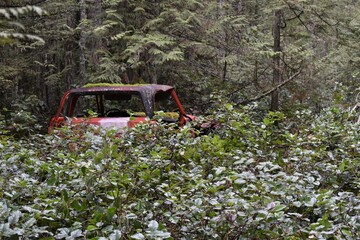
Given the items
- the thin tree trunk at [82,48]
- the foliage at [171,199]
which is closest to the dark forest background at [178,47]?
the thin tree trunk at [82,48]

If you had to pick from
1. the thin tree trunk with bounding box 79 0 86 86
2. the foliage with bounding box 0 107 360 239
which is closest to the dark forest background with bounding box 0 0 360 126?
the thin tree trunk with bounding box 79 0 86 86

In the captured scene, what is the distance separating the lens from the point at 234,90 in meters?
16.4

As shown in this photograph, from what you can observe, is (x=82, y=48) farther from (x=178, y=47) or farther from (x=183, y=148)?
(x=183, y=148)

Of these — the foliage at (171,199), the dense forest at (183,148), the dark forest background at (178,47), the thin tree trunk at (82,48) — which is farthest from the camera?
the thin tree trunk at (82,48)

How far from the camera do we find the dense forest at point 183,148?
282cm

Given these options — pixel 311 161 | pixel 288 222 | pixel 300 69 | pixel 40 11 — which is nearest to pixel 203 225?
pixel 288 222

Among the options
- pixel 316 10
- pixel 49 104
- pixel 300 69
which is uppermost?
pixel 316 10

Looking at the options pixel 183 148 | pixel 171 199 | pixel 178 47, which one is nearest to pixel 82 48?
pixel 178 47

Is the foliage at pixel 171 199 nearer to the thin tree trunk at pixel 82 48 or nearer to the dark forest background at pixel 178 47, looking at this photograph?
the dark forest background at pixel 178 47

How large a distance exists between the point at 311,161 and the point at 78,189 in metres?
2.57

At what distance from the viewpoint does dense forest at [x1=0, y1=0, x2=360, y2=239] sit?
111 inches

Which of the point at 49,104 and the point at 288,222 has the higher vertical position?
the point at 288,222

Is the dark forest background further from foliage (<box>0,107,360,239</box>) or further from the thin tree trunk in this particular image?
foliage (<box>0,107,360,239</box>)

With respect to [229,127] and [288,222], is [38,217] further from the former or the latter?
[229,127]
